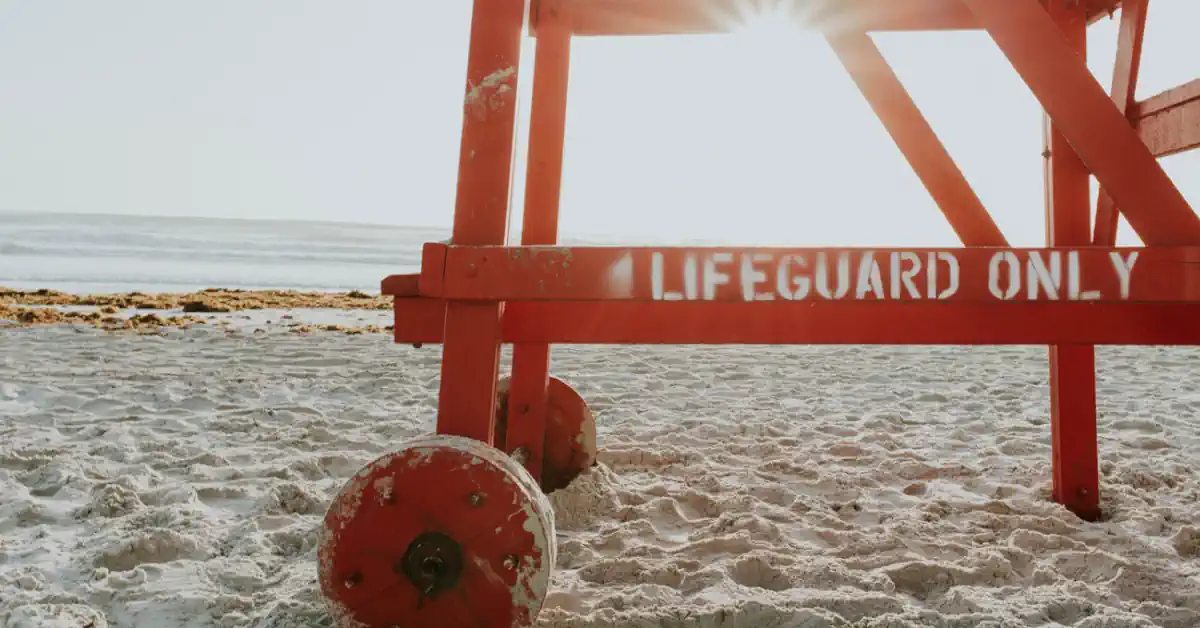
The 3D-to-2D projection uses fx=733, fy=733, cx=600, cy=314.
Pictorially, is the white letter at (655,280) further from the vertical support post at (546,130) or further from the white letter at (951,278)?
the vertical support post at (546,130)

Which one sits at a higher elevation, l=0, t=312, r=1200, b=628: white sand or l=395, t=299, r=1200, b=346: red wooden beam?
l=395, t=299, r=1200, b=346: red wooden beam

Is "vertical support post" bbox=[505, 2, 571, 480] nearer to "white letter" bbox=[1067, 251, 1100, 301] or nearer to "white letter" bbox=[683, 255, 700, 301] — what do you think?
"white letter" bbox=[683, 255, 700, 301]

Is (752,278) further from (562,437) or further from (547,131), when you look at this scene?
(562,437)

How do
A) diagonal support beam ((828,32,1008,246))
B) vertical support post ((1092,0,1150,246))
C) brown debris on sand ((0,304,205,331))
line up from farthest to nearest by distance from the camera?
brown debris on sand ((0,304,205,331)) < vertical support post ((1092,0,1150,246)) < diagonal support beam ((828,32,1008,246))

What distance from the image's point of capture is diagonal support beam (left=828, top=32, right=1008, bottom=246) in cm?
184

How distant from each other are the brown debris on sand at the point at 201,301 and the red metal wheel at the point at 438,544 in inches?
307

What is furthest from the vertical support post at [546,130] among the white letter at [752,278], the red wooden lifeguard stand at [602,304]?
the white letter at [752,278]

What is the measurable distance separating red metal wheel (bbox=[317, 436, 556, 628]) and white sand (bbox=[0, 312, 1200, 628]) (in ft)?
1.18

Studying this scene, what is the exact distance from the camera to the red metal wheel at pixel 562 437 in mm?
2400

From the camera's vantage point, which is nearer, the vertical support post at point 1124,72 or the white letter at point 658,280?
the white letter at point 658,280

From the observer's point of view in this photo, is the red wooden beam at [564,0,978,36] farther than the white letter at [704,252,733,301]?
Yes

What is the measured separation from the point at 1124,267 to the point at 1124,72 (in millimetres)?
1167

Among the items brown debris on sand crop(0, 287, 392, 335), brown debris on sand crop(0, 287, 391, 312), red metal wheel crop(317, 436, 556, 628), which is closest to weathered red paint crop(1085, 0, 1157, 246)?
red metal wheel crop(317, 436, 556, 628)

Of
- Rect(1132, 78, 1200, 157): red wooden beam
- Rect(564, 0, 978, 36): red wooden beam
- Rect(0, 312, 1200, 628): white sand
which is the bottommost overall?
Rect(0, 312, 1200, 628): white sand
